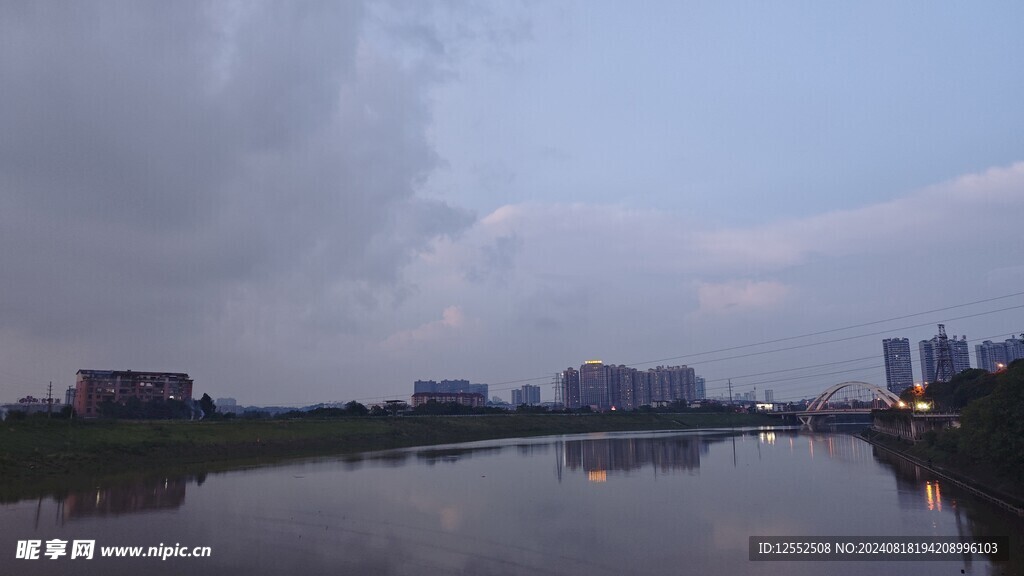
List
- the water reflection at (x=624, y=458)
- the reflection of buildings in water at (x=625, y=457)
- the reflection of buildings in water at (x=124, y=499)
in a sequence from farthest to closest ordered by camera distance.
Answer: the reflection of buildings in water at (x=625, y=457), the water reflection at (x=624, y=458), the reflection of buildings in water at (x=124, y=499)

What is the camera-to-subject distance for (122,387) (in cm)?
13700

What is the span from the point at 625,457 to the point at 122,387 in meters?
125

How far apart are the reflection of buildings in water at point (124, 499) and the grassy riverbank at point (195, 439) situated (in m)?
8.44

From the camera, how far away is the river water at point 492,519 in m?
20.6

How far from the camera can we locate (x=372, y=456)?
61812 mm

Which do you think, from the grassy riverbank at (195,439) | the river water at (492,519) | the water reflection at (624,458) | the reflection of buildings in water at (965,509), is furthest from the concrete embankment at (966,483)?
the grassy riverbank at (195,439)

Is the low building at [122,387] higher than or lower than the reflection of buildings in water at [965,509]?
higher

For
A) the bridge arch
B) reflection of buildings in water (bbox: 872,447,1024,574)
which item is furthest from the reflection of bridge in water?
reflection of buildings in water (bbox: 872,447,1024,574)

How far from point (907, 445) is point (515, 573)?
65263mm

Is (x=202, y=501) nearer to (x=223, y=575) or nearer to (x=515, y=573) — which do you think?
(x=223, y=575)

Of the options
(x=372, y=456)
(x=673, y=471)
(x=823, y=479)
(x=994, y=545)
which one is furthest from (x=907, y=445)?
(x=372, y=456)

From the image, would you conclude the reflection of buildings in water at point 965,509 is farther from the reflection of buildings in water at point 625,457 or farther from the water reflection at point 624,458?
the reflection of buildings in water at point 625,457

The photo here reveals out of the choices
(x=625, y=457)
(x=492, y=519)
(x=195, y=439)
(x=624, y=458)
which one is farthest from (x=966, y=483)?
(x=195, y=439)

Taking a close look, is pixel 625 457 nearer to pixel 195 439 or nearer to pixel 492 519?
pixel 492 519
